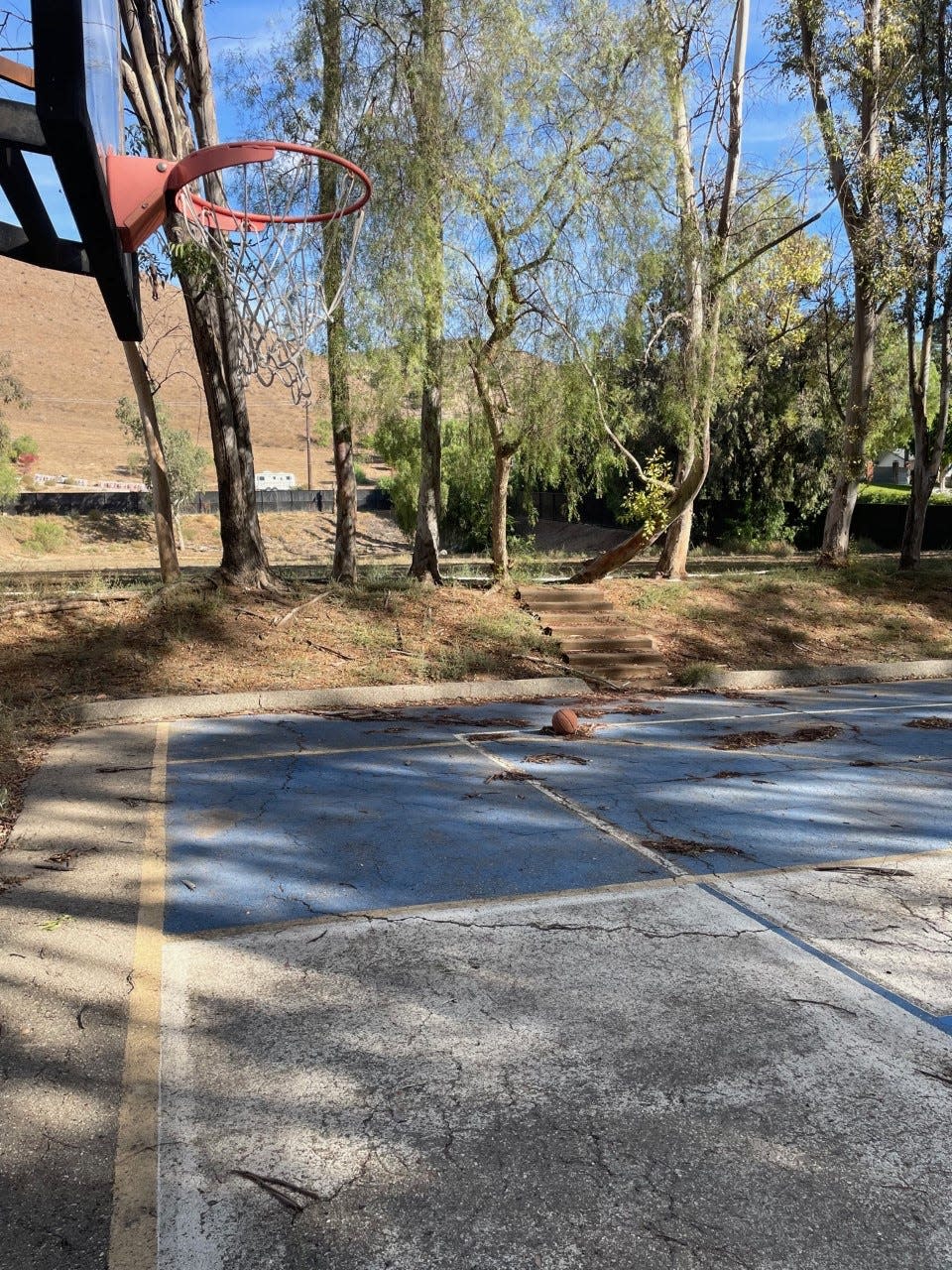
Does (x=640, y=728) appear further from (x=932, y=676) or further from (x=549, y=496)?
(x=549, y=496)

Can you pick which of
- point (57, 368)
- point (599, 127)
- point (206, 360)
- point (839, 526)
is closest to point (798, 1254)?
point (206, 360)

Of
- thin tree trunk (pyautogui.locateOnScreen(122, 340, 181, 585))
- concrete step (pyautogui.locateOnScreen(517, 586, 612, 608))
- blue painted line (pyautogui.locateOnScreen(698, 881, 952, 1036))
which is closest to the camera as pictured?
blue painted line (pyautogui.locateOnScreen(698, 881, 952, 1036))

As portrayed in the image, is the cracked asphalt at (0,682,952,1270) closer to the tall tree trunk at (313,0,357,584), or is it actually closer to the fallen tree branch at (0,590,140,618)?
the fallen tree branch at (0,590,140,618)

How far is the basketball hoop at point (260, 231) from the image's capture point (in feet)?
19.9

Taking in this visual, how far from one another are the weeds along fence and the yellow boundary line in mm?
43467

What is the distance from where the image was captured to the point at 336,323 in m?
13.2

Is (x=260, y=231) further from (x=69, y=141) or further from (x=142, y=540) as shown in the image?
(x=142, y=540)

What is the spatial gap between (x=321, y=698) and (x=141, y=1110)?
7.48m

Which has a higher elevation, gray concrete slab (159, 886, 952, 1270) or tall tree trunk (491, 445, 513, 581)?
tall tree trunk (491, 445, 513, 581)

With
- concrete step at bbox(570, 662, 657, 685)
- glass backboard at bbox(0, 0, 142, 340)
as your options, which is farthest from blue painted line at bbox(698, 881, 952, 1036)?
concrete step at bbox(570, 662, 657, 685)

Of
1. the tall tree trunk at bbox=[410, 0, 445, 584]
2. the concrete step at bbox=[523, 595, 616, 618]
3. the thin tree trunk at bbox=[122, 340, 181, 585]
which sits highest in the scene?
the tall tree trunk at bbox=[410, 0, 445, 584]

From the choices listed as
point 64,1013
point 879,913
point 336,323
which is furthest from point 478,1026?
point 336,323

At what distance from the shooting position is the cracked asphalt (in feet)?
8.70

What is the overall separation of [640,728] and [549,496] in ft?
125
